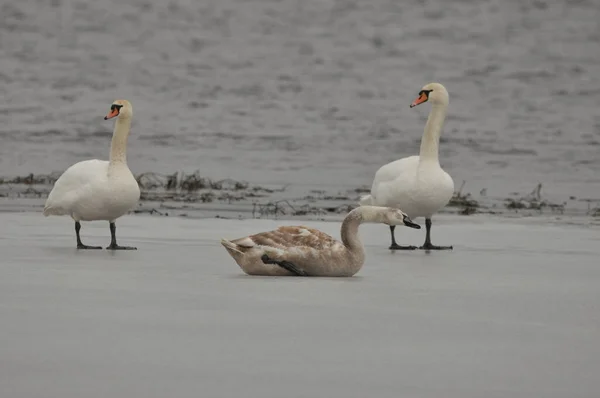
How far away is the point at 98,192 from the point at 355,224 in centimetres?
284

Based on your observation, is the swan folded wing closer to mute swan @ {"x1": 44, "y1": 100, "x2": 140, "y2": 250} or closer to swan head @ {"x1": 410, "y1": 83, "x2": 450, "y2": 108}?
mute swan @ {"x1": 44, "y1": 100, "x2": 140, "y2": 250}

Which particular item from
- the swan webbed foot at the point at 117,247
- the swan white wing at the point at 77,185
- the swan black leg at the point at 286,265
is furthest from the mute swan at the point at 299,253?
the swan white wing at the point at 77,185

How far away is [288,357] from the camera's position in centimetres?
579

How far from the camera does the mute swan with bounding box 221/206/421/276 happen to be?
912 cm

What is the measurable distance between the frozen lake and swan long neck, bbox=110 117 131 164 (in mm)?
1016

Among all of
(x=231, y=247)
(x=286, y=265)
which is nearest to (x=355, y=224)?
(x=286, y=265)

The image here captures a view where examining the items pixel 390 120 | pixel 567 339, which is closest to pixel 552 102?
pixel 390 120

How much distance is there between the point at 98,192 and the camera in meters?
11.4

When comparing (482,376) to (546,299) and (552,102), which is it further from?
(552,102)

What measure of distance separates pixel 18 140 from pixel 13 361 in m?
21.5

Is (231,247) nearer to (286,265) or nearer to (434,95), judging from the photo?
(286,265)

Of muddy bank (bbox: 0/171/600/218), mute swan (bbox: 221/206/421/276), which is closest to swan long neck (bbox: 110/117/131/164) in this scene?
mute swan (bbox: 221/206/421/276)

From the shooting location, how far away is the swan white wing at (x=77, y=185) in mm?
11531

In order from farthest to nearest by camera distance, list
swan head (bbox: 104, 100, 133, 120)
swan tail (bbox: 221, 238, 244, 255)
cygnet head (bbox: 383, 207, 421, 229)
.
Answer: swan head (bbox: 104, 100, 133, 120) < cygnet head (bbox: 383, 207, 421, 229) < swan tail (bbox: 221, 238, 244, 255)
